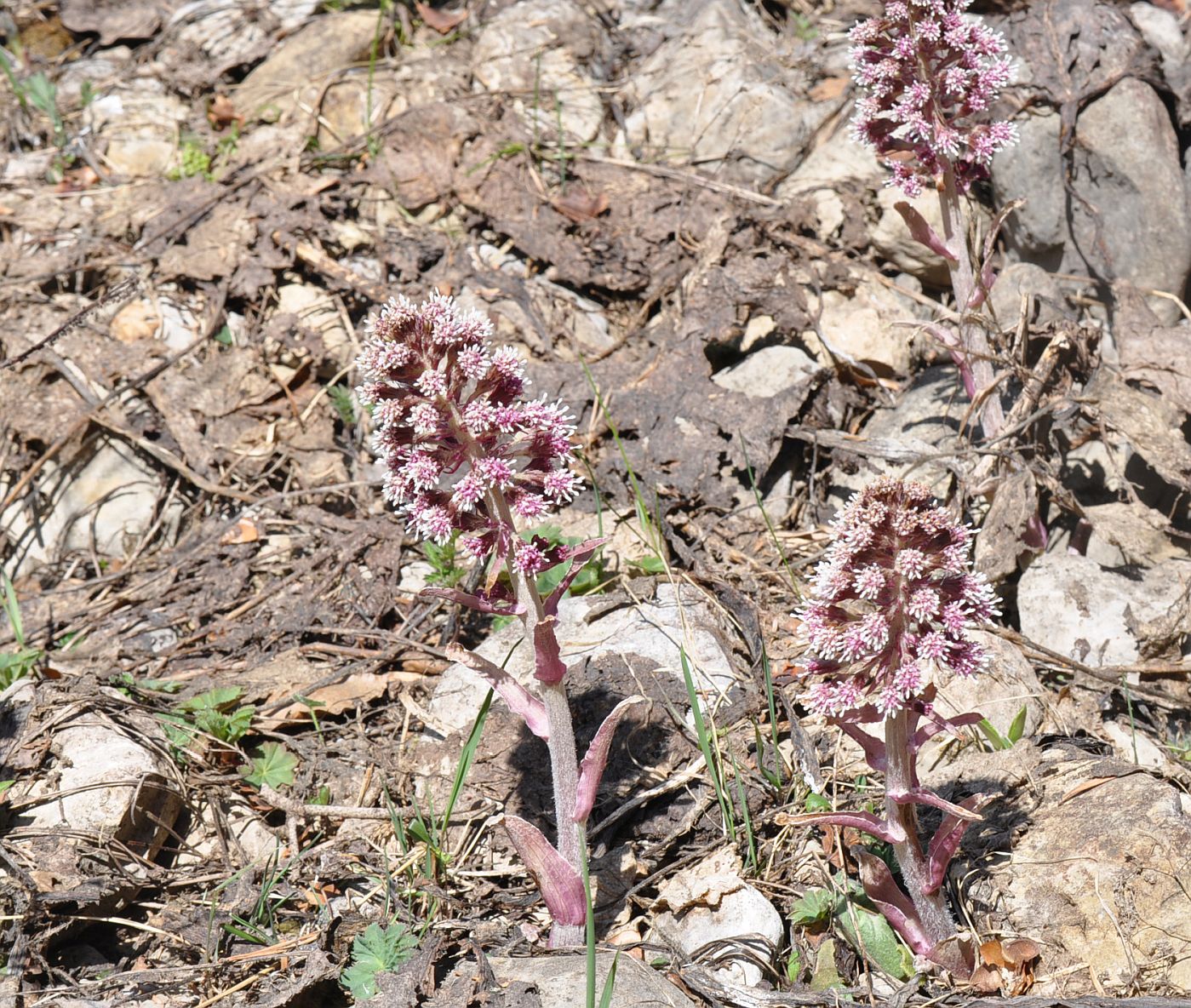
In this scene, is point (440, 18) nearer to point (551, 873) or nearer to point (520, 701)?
point (520, 701)

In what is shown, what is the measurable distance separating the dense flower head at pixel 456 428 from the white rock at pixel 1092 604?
1968 millimetres

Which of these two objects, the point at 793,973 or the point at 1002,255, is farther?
the point at 1002,255

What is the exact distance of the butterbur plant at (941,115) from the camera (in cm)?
370

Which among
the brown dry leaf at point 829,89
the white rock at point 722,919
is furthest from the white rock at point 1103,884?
the brown dry leaf at point 829,89

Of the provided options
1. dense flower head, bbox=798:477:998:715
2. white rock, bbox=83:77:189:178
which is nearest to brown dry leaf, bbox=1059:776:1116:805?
dense flower head, bbox=798:477:998:715

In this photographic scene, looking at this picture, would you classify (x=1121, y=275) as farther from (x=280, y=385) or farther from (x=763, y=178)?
(x=280, y=385)

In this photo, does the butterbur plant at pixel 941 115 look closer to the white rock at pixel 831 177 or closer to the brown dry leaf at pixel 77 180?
the white rock at pixel 831 177

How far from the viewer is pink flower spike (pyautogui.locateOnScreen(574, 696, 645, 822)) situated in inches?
110

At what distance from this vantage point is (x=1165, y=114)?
4738 mm

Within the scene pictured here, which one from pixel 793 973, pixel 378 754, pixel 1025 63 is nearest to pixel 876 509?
pixel 793 973

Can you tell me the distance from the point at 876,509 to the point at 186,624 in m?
2.93

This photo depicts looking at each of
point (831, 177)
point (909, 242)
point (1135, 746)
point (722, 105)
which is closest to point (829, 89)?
point (722, 105)

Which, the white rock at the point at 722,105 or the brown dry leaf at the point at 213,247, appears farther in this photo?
the white rock at the point at 722,105

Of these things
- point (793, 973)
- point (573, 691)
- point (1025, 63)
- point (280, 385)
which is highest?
point (1025, 63)
